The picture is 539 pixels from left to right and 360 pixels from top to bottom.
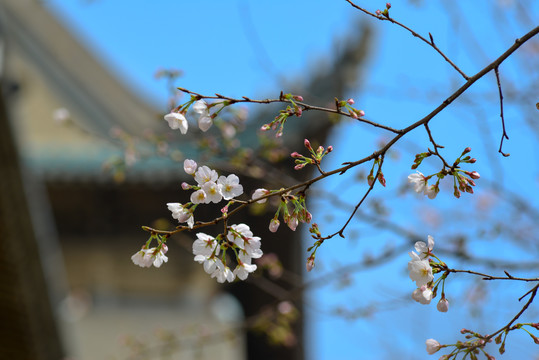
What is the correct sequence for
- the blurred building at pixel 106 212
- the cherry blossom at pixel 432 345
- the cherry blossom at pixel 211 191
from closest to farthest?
the cherry blossom at pixel 211 191
the cherry blossom at pixel 432 345
the blurred building at pixel 106 212

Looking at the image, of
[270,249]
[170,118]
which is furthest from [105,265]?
[170,118]

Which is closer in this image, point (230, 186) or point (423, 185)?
point (230, 186)

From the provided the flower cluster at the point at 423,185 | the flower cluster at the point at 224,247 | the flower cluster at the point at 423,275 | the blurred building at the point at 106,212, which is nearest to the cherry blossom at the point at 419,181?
the flower cluster at the point at 423,185

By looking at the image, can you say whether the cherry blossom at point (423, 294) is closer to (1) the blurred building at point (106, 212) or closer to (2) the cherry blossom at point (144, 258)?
(2) the cherry blossom at point (144, 258)

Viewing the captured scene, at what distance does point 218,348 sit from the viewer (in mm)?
8312

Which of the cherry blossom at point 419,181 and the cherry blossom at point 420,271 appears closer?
the cherry blossom at point 420,271

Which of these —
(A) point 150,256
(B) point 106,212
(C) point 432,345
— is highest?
(B) point 106,212

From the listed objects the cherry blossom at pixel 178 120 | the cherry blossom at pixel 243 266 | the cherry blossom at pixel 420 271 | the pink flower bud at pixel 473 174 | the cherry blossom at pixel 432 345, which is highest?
the cherry blossom at pixel 178 120

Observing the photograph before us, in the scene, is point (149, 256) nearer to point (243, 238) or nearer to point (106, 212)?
point (243, 238)

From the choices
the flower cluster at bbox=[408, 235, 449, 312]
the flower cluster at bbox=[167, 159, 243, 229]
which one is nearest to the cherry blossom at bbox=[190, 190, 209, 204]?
the flower cluster at bbox=[167, 159, 243, 229]

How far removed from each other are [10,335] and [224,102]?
3.50 m

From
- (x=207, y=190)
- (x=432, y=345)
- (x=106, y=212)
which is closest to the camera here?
(x=207, y=190)

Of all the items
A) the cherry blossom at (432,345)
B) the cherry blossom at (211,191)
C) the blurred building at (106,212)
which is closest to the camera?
the cherry blossom at (211,191)

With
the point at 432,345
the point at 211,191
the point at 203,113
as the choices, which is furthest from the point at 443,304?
the point at 203,113
